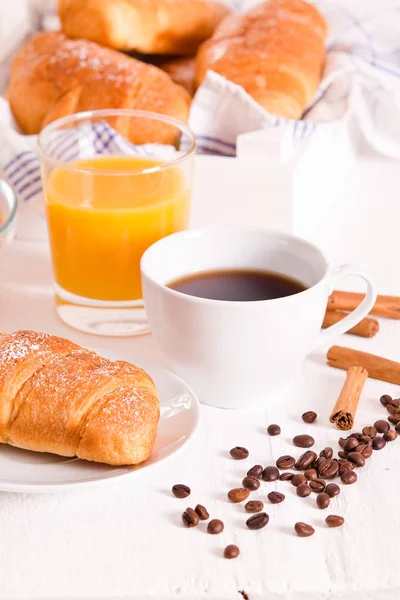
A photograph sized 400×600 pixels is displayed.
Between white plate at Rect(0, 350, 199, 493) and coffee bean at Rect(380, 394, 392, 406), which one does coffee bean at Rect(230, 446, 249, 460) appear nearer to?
white plate at Rect(0, 350, 199, 493)

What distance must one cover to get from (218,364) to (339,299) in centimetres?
32

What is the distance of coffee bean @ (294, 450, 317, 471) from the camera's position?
1.02 meters

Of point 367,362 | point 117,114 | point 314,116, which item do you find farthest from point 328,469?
point 314,116

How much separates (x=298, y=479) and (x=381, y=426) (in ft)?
0.52

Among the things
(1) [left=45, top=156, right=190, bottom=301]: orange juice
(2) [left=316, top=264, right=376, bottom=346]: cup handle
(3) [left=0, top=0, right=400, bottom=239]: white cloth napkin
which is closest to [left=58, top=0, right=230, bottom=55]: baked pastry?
(3) [left=0, top=0, right=400, bottom=239]: white cloth napkin

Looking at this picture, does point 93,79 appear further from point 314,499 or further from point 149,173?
point 314,499

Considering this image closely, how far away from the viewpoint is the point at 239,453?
1.05 meters

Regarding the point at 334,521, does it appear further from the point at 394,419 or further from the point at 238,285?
the point at 238,285

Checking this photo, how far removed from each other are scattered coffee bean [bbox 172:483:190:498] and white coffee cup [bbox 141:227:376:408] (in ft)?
0.58

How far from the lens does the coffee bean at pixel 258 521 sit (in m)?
0.93

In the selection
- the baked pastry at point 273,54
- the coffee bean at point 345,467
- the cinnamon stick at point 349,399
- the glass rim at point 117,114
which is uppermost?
the glass rim at point 117,114

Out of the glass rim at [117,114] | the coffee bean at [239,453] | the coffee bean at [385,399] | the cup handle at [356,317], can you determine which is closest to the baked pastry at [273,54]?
the glass rim at [117,114]

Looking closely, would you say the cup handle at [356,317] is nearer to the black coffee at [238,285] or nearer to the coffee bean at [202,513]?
the black coffee at [238,285]

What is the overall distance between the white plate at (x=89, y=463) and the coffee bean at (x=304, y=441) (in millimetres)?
131
